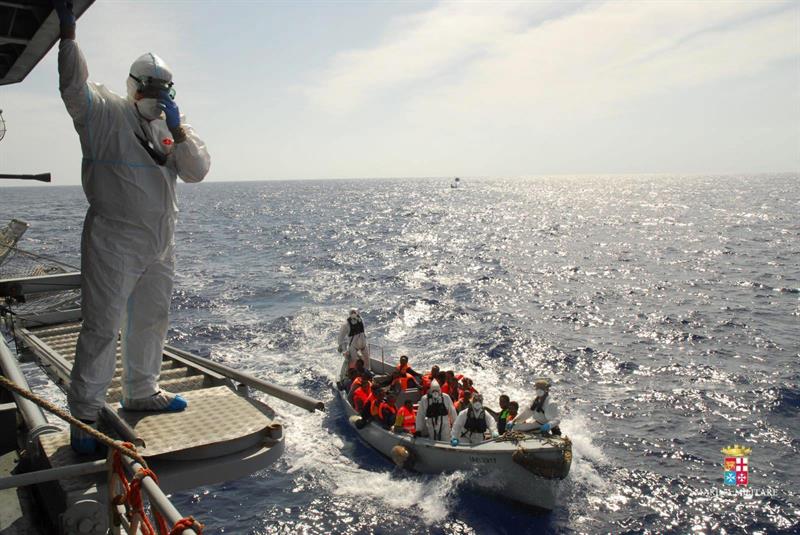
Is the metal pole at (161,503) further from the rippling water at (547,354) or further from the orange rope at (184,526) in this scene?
the rippling water at (547,354)

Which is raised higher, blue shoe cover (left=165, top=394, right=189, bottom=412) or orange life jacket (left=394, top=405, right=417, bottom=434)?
blue shoe cover (left=165, top=394, right=189, bottom=412)

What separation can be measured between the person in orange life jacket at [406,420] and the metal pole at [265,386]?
837 centimetres

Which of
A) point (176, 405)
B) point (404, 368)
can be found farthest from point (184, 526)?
point (404, 368)

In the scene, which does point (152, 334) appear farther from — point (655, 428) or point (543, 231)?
point (543, 231)

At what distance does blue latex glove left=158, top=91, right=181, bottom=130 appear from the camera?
4.34 metres

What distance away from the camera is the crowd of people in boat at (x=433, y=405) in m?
13.5

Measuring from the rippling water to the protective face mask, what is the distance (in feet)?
34.3

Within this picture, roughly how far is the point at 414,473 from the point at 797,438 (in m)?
11.1

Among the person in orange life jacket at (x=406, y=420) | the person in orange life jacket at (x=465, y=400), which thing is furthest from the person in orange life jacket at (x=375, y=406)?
the person in orange life jacket at (x=465, y=400)

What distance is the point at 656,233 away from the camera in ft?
222

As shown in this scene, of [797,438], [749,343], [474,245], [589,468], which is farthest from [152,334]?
[474,245]

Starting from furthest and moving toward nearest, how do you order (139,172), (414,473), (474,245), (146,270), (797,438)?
(474,245), (797,438), (414,473), (146,270), (139,172)

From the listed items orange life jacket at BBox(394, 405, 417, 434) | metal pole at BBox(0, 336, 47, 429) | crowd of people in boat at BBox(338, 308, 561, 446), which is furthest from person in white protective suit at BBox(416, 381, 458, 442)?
metal pole at BBox(0, 336, 47, 429)

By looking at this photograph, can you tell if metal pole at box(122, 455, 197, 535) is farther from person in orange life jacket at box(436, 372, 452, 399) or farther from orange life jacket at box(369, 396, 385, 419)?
person in orange life jacket at box(436, 372, 452, 399)
